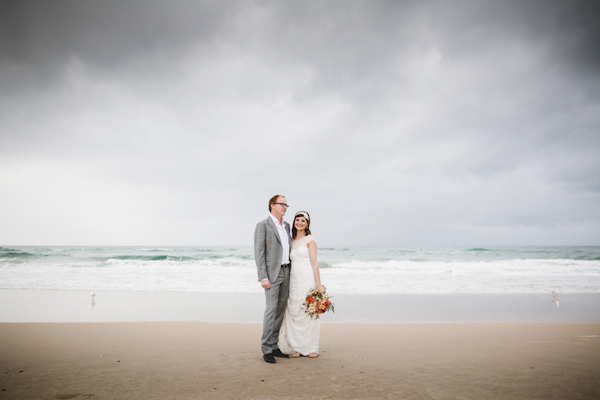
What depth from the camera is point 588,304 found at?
9.45m

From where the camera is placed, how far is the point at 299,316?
4.78 m

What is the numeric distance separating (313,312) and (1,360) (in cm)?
400

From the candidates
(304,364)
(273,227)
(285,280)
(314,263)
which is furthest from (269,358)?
(273,227)

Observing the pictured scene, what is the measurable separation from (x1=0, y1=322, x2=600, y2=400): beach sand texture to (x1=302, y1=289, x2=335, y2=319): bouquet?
24.3 inches

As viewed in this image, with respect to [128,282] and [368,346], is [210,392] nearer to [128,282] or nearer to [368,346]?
[368,346]

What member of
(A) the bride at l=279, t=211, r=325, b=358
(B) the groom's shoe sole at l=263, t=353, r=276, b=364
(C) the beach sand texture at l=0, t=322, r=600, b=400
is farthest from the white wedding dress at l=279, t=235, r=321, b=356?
(B) the groom's shoe sole at l=263, t=353, r=276, b=364

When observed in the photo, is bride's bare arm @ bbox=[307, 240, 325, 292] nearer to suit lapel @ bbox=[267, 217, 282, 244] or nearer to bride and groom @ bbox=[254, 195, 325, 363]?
bride and groom @ bbox=[254, 195, 325, 363]

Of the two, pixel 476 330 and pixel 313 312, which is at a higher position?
pixel 313 312

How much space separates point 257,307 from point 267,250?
472 cm

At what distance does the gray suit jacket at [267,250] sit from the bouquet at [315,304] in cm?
56

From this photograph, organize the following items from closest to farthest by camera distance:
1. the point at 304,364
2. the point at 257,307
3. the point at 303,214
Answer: the point at 304,364 → the point at 303,214 → the point at 257,307

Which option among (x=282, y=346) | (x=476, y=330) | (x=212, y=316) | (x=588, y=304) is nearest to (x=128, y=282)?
(x=212, y=316)

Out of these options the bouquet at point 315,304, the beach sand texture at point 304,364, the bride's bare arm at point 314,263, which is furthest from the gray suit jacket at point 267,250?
the beach sand texture at point 304,364

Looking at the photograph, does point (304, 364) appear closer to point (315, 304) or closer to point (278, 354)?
point (278, 354)
